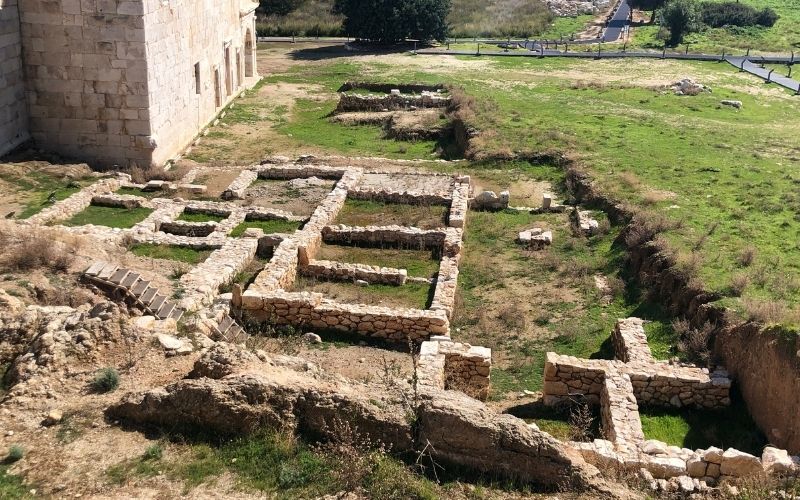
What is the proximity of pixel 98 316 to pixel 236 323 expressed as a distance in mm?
4022

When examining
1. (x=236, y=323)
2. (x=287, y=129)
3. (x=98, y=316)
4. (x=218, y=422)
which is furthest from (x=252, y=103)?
(x=218, y=422)

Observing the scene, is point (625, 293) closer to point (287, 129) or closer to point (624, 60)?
point (287, 129)

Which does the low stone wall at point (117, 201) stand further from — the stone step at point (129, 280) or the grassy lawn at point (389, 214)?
the stone step at point (129, 280)

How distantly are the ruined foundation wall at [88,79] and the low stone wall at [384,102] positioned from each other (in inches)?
464

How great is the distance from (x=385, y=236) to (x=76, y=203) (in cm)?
774

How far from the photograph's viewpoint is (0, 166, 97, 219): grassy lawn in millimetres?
18812

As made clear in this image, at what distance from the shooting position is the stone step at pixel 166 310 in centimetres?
1227

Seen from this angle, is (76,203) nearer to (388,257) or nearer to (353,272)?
(353,272)

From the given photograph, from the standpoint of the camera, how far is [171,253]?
1638 centimetres

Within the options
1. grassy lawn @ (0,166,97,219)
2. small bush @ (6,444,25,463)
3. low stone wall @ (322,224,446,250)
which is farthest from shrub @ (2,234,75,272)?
low stone wall @ (322,224,446,250)

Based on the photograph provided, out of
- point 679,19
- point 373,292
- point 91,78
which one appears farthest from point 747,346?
point 679,19

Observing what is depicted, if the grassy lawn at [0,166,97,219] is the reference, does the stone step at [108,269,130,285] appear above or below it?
above

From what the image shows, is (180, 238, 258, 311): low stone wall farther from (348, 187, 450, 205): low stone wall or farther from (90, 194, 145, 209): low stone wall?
(348, 187, 450, 205): low stone wall

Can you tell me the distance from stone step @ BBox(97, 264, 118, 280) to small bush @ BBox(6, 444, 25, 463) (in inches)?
216
